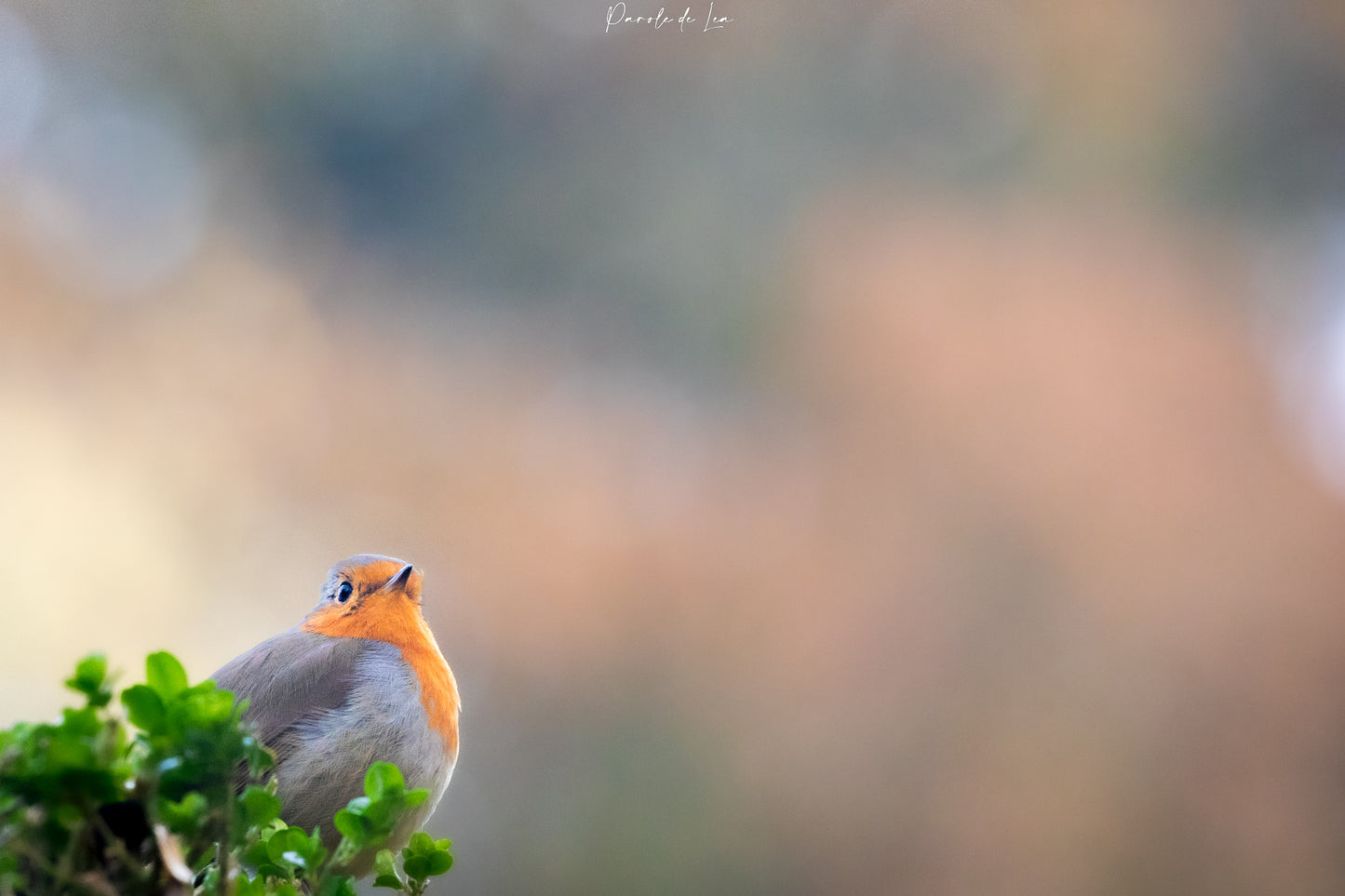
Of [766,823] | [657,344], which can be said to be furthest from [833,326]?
[766,823]

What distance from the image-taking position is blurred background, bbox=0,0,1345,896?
2.51 metres

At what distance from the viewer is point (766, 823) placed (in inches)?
101

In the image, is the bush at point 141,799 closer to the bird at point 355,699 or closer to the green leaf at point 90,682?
the green leaf at point 90,682

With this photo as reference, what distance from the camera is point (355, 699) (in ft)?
3.15

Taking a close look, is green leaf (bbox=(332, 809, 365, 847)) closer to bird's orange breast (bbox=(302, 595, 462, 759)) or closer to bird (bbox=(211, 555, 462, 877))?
bird (bbox=(211, 555, 462, 877))

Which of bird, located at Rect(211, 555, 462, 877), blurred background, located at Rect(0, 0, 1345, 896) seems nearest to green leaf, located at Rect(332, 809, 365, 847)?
bird, located at Rect(211, 555, 462, 877)

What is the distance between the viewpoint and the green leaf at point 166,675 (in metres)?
0.41

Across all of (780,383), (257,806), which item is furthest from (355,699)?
(780,383)

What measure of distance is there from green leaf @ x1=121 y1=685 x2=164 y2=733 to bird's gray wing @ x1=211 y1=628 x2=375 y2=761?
550 millimetres

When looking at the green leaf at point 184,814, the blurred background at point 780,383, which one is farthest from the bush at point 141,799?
the blurred background at point 780,383

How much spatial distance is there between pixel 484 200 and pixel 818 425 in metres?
0.99

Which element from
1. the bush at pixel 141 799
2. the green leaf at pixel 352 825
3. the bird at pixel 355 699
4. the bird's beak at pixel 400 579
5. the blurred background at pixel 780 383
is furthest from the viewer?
the blurred background at pixel 780 383

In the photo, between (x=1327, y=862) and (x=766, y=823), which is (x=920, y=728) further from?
(x=1327, y=862)

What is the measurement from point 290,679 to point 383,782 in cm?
56
